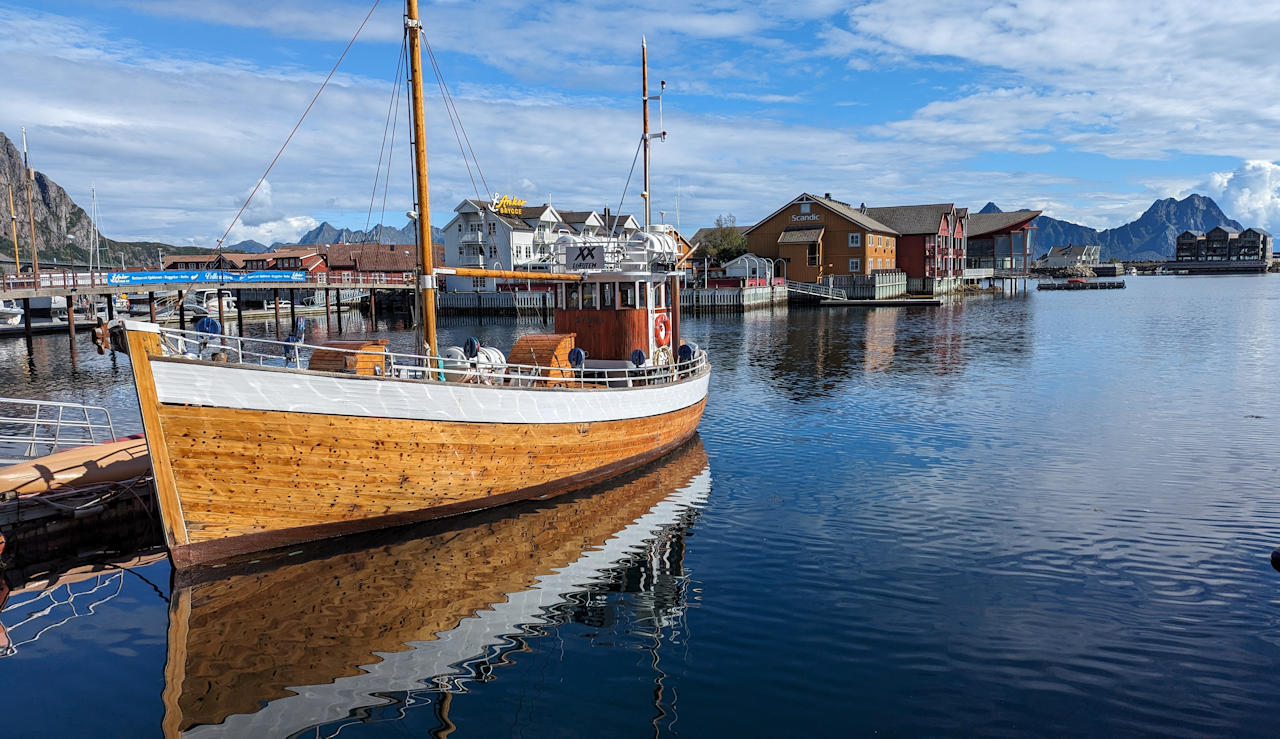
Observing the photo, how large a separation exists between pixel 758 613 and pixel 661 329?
41.2 ft

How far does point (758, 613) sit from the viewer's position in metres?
11.1

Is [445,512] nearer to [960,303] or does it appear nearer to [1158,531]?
[1158,531]

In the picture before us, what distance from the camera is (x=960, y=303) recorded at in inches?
3403

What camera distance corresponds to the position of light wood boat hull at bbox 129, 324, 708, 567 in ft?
37.4

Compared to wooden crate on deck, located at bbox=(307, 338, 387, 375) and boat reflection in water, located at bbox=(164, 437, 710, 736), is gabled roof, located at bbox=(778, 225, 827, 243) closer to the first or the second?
boat reflection in water, located at bbox=(164, 437, 710, 736)

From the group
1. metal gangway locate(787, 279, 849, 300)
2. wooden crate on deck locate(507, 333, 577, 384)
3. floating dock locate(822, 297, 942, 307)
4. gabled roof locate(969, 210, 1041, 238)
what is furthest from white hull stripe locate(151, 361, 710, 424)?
gabled roof locate(969, 210, 1041, 238)

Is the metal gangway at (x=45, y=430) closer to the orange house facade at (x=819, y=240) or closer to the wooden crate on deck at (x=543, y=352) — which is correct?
the wooden crate on deck at (x=543, y=352)

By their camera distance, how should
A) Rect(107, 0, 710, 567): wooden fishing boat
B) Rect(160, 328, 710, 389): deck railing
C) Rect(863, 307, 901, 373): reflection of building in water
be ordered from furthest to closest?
Rect(863, 307, 901, 373): reflection of building in water < Rect(160, 328, 710, 389): deck railing < Rect(107, 0, 710, 567): wooden fishing boat

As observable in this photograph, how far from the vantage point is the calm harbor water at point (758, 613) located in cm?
862

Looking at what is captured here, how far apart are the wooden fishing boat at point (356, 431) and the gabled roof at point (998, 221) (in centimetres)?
12150

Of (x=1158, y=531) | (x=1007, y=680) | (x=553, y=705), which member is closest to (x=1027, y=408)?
(x=1158, y=531)

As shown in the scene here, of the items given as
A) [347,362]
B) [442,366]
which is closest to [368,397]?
[347,362]

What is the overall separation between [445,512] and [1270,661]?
1272 centimetres

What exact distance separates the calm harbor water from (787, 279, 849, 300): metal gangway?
62.7 m
